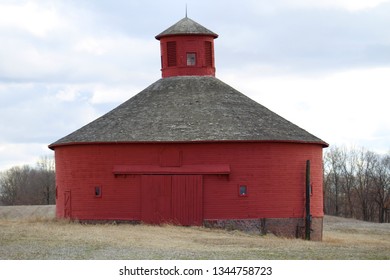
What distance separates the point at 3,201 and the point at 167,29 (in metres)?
63.3

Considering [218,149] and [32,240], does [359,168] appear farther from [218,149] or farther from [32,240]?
[32,240]

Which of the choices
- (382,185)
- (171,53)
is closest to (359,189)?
(382,185)

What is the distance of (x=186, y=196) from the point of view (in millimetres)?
37688

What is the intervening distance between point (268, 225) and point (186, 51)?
9.23 metres

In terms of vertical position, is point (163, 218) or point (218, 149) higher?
point (218, 149)

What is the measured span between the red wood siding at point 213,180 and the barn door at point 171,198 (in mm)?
106

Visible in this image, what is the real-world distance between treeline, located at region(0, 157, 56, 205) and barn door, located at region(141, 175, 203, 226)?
54.9 meters

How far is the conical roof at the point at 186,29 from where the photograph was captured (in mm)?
42844

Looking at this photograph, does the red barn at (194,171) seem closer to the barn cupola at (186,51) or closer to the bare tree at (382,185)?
the barn cupola at (186,51)

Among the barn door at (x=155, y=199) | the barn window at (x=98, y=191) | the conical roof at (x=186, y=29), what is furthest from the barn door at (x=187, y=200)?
the conical roof at (x=186, y=29)

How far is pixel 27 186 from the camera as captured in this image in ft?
326

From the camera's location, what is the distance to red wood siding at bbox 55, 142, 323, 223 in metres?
37.5
